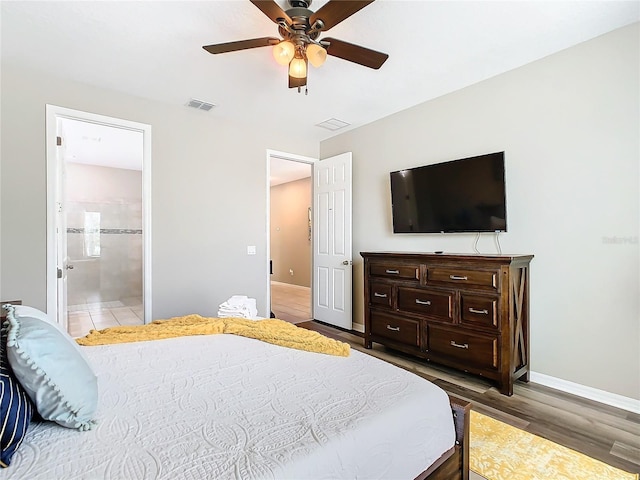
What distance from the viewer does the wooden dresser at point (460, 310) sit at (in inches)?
101

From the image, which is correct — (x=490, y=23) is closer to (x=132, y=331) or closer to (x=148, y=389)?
(x=148, y=389)

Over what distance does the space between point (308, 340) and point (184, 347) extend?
2.13ft

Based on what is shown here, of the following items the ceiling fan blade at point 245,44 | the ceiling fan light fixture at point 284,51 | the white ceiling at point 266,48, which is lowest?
the ceiling fan light fixture at point 284,51

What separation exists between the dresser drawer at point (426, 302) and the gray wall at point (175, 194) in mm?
1835

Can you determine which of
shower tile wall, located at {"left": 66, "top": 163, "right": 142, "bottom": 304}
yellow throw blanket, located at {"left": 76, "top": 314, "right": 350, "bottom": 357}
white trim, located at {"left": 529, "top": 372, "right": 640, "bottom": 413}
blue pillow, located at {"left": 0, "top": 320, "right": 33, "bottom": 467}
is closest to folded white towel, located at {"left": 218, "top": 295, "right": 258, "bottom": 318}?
yellow throw blanket, located at {"left": 76, "top": 314, "right": 350, "bottom": 357}

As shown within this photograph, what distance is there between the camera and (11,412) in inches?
34.9

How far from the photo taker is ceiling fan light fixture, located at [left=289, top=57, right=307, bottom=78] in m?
2.19

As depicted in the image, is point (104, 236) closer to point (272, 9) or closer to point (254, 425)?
point (272, 9)

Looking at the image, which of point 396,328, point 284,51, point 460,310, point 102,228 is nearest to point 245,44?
point 284,51

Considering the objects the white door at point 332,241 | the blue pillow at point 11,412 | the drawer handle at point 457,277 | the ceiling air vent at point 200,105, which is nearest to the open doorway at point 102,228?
the ceiling air vent at point 200,105

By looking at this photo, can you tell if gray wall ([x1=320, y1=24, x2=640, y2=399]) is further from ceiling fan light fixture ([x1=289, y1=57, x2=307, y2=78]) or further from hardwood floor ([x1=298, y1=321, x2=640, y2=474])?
ceiling fan light fixture ([x1=289, y1=57, x2=307, y2=78])

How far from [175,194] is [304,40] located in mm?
2279

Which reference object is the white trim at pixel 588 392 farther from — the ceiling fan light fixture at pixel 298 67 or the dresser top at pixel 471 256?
the ceiling fan light fixture at pixel 298 67

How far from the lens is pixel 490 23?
2246 millimetres
